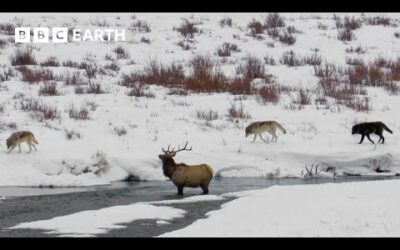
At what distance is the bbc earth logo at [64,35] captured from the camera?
27.9 m

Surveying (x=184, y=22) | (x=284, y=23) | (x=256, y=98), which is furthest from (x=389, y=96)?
(x=184, y=22)

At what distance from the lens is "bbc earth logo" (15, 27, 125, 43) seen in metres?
27.9

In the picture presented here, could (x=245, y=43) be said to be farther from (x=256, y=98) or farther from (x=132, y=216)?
(x=132, y=216)

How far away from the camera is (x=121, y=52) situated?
26016 mm

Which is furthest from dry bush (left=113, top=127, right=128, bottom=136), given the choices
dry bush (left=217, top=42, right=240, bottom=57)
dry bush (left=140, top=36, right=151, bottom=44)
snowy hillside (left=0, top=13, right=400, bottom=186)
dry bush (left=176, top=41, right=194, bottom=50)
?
dry bush (left=140, top=36, right=151, bottom=44)

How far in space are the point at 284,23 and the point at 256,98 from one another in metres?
11.3

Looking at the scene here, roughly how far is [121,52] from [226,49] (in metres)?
3.88

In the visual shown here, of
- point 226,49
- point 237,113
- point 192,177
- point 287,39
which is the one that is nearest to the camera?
point 192,177

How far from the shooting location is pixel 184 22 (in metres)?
31.5

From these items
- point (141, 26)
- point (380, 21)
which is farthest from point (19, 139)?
point (380, 21)

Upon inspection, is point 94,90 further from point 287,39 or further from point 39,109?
point 287,39

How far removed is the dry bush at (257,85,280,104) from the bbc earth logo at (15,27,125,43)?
9101mm

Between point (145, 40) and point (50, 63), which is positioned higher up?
point (145, 40)
